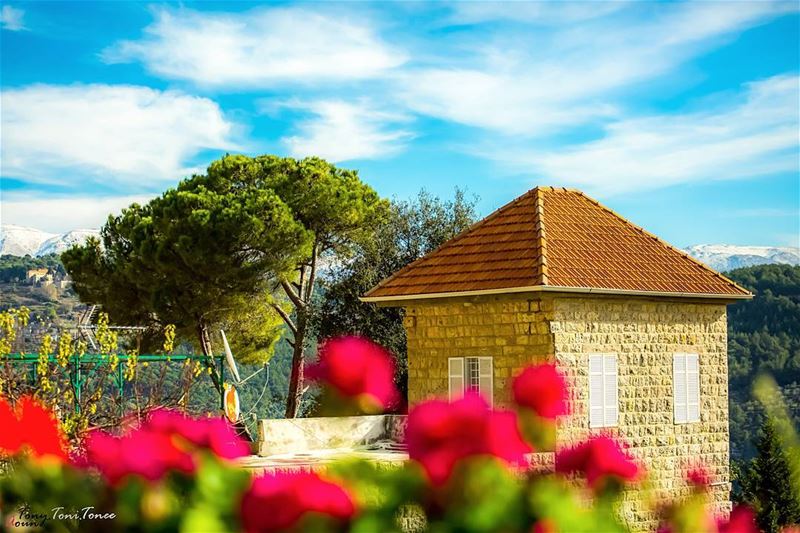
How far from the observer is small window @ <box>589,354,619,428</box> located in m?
16.5

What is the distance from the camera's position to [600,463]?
7.32ft

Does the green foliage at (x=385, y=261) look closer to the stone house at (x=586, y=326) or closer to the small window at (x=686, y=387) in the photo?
the stone house at (x=586, y=326)

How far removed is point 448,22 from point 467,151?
39.1 feet

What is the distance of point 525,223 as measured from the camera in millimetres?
18656

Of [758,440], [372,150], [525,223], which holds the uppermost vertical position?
[372,150]

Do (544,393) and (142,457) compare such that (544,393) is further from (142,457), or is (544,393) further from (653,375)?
(653,375)

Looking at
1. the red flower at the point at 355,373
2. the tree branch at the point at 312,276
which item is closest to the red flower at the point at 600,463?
the red flower at the point at 355,373

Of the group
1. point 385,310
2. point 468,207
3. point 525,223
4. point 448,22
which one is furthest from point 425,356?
point 448,22

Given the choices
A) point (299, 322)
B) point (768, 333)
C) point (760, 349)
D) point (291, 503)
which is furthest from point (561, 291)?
point (768, 333)

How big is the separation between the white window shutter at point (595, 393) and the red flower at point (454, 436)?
582 inches

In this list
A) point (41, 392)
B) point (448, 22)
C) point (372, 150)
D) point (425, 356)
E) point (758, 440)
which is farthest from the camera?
point (372, 150)

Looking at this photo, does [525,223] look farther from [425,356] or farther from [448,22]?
[448,22]

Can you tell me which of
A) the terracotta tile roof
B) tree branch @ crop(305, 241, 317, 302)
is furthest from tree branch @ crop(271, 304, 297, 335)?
→ the terracotta tile roof

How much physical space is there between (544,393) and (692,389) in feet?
55.0
